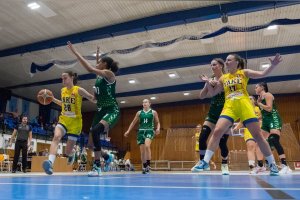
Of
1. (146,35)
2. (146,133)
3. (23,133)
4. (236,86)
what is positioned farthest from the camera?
(146,35)

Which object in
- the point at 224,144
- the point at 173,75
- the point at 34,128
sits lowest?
the point at 224,144

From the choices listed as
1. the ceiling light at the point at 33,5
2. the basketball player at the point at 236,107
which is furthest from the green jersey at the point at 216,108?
the ceiling light at the point at 33,5

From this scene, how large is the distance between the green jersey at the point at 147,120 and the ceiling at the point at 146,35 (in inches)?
139

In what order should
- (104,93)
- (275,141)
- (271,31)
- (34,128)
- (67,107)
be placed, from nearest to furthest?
1. (104,93)
2. (67,107)
3. (275,141)
4. (271,31)
5. (34,128)

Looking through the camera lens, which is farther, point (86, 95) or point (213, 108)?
point (86, 95)

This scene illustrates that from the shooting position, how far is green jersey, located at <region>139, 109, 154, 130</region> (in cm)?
876

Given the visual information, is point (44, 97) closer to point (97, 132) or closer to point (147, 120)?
point (97, 132)

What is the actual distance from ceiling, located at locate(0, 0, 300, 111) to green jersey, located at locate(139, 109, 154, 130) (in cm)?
353

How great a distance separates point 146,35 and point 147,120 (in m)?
4.95

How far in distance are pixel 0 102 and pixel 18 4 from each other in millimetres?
10898

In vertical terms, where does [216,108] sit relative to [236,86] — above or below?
below

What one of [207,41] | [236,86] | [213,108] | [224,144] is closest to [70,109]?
[213,108]

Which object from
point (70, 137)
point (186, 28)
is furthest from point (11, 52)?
point (70, 137)

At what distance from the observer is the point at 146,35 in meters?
12.6
